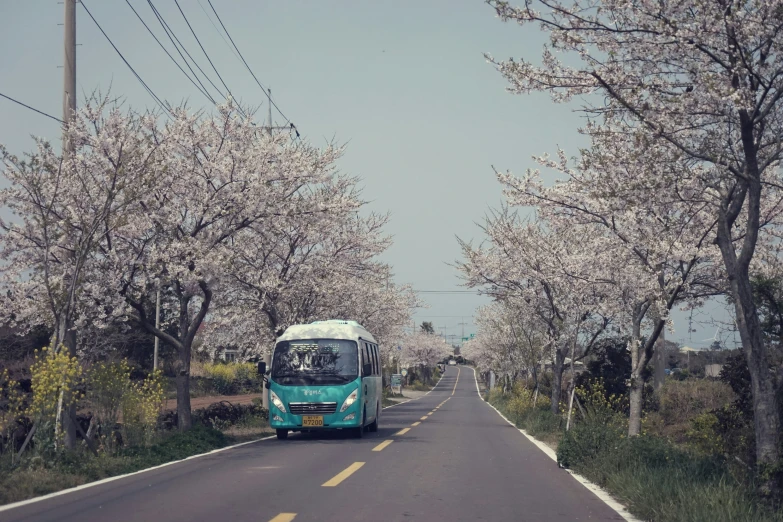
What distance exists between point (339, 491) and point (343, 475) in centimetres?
172

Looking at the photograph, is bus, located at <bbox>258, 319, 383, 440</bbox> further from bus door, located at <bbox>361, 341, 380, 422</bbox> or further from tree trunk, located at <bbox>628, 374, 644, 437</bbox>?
tree trunk, located at <bbox>628, 374, 644, 437</bbox>

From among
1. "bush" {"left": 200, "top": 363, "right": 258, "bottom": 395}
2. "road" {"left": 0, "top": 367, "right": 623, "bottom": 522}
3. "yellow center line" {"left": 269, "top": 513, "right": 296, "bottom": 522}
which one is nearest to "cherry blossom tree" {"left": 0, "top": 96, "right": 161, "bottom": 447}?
"road" {"left": 0, "top": 367, "right": 623, "bottom": 522}

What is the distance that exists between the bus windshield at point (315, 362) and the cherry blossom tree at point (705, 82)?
11585mm

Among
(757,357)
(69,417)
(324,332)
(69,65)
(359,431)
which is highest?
(69,65)

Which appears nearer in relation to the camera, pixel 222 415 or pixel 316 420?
pixel 316 420

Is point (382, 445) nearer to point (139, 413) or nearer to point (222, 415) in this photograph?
point (139, 413)

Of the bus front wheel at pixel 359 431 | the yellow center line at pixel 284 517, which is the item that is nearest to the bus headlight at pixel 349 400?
the bus front wheel at pixel 359 431

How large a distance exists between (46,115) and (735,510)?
536 inches

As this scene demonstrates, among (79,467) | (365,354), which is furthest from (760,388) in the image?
(365,354)

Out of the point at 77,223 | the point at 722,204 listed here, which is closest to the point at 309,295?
the point at 77,223

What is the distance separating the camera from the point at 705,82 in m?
8.04

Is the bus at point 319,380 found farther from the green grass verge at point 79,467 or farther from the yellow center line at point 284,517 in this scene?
the yellow center line at point 284,517

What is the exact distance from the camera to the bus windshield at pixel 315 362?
19.3 metres

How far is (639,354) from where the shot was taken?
15672mm
